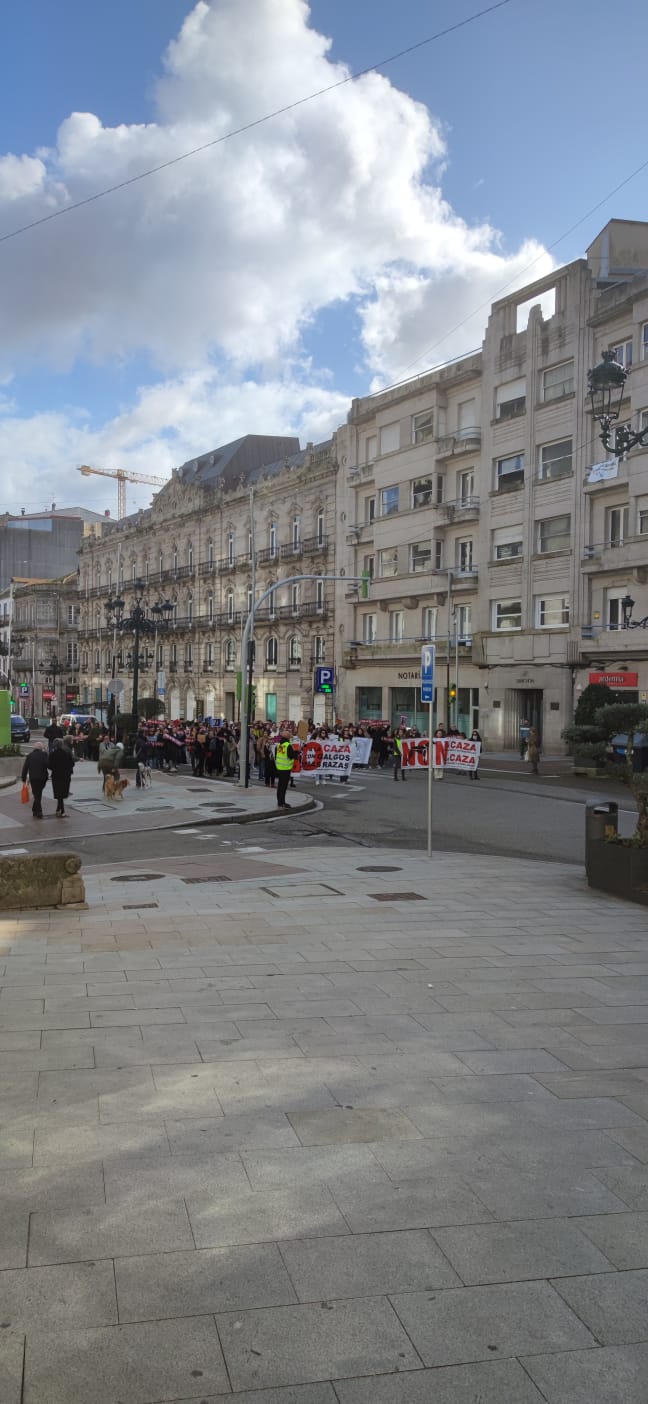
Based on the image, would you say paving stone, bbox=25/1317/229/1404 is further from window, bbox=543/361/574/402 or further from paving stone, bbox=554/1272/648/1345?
window, bbox=543/361/574/402

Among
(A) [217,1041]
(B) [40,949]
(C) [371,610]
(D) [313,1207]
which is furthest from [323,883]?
(C) [371,610]

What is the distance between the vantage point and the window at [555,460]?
126 ft

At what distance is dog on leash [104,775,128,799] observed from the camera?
2261 centimetres

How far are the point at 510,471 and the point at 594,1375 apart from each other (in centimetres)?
4075

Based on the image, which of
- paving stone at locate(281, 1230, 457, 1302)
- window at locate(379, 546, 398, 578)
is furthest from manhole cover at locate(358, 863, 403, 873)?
window at locate(379, 546, 398, 578)

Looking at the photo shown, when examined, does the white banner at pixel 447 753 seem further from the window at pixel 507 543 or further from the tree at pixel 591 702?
the window at pixel 507 543

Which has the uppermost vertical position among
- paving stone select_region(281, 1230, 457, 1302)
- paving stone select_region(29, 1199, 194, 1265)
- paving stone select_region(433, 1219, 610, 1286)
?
paving stone select_region(29, 1199, 194, 1265)

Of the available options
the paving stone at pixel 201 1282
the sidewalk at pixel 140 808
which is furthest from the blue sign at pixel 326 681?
the paving stone at pixel 201 1282

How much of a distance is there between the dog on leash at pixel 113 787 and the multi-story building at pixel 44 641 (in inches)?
2818

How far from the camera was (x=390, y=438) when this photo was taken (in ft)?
162

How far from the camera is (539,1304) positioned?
131 inches

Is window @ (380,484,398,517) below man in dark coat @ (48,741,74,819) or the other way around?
the other way around

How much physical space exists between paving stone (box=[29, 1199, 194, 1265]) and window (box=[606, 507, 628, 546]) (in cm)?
3442

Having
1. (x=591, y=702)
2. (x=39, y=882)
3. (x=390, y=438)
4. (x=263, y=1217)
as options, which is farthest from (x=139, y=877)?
(x=390, y=438)
